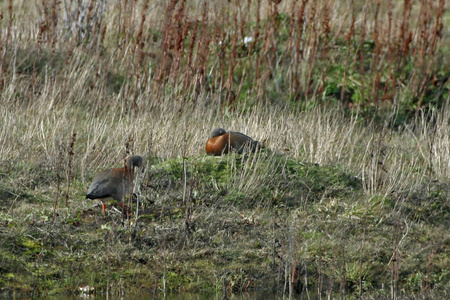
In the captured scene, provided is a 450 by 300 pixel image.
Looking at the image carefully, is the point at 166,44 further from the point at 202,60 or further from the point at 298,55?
the point at 298,55

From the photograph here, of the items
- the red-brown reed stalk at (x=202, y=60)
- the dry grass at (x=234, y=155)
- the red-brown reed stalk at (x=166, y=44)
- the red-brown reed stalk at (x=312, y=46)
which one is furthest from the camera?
the red-brown reed stalk at (x=312, y=46)

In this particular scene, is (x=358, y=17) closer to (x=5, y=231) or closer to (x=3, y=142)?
(x=3, y=142)

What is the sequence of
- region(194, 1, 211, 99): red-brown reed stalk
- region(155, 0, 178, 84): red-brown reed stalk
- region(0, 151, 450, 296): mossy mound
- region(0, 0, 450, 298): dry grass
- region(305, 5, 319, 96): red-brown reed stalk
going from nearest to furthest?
region(0, 151, 450, 296): mossy mound
region(0, 0, 450, 298): dry grass
region(194, 1, 211, 99): red-brown reed stalk
region(155, 0, 178, 84): red-brown reed stalk
region(305, 5, 319, 96): red-brown reed stalk

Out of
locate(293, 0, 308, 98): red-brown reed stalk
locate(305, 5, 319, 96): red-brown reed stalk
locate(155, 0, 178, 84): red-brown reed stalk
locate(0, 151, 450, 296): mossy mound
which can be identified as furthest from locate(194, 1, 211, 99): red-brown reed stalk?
locate(0, 151, 450, 296): mossy mound

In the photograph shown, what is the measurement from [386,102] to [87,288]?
786cm

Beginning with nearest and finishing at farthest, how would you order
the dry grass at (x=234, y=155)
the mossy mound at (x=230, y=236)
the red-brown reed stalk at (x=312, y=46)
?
the mossy mound at (x=230, y=236), the dry grass at (x=234, y=155), the red-brown reed stalk at (x=312, y=46)

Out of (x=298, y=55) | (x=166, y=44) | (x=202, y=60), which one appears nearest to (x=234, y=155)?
(x=202, y=60)

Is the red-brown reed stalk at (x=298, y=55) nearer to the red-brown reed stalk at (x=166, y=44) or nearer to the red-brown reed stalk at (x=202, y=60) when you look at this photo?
the red-brown reed stalk at (x=202, y=60)

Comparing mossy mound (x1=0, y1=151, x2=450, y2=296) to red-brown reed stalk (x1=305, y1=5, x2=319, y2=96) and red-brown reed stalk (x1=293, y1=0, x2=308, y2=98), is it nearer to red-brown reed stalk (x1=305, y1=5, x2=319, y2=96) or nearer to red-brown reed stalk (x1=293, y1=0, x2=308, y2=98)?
red-brown reed stalk (x1=305, y1=5, x2=319, y2=96)

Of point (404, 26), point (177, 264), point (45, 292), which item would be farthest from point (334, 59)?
point (45, 292)

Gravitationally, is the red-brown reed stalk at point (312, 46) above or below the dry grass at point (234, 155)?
above

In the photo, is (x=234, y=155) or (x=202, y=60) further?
(x=202, y=60)

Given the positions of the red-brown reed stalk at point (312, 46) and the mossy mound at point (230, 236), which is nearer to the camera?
the mossy mound at point (230, 236)

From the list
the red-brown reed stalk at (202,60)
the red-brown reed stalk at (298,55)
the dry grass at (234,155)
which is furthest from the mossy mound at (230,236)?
the red-brown reed stalk at (298,55)
